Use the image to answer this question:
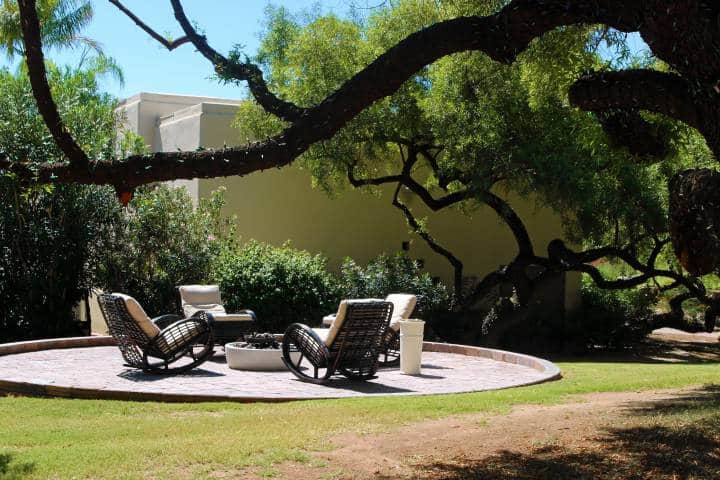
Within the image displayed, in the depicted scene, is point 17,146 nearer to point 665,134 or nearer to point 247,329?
point 247,329

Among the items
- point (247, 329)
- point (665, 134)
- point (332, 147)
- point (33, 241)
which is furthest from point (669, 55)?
point (33, 241)

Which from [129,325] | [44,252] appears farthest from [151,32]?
[44,252]

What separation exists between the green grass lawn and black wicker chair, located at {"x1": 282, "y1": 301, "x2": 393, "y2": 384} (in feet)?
4.85

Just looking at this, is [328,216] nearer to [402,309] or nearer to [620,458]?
[402,309]

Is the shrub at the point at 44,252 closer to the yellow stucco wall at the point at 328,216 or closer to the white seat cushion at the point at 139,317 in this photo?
the yellow stucco wall at the point at 328,216

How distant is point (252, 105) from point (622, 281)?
999cm

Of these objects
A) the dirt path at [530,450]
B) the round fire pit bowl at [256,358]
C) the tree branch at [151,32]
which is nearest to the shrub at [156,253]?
the round fire pit bowl at [256,358]

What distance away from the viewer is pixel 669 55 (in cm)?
606

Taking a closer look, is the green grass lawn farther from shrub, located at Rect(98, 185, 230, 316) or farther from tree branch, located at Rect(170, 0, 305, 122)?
shrub, located at Rect(98, 185, 230, 316)

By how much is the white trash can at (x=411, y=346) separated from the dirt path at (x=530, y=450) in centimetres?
435

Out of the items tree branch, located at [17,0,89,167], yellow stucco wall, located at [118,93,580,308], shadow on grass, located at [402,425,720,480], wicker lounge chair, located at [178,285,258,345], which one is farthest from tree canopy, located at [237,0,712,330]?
tree branch, located at [17,0,89,167]

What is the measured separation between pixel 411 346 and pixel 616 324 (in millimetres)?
12029

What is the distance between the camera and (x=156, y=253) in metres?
18.3

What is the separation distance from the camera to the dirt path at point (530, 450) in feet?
19.1
